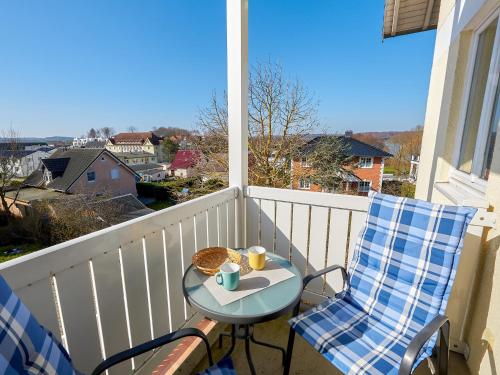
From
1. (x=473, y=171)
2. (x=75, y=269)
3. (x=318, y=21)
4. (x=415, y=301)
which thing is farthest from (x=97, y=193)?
(x=318, y=21)

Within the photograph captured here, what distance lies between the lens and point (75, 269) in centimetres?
101

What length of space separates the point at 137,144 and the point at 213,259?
1471 mm

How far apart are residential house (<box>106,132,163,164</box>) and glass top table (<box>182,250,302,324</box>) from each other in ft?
4.98

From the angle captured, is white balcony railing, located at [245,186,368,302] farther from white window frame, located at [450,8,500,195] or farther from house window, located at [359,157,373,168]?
house window, located at [359,157,373,168]

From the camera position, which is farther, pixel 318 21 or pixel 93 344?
pixel 318 21

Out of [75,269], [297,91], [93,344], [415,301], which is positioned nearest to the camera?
[75,269]

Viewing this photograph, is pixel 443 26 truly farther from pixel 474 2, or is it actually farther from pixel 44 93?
pixel 44 93

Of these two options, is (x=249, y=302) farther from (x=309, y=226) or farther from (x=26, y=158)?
(x=26, y=158)

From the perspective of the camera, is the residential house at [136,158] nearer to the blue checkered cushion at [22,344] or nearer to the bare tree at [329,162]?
the blue checkered cushion at [22,344]

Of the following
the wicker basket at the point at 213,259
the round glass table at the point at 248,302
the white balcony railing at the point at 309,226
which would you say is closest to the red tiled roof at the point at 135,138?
the white balcony railing at the point at 309,226

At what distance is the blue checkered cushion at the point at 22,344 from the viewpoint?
0.62 metres

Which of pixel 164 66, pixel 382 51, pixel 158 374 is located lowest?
pixel 158 374

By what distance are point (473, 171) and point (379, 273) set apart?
35.4 inches

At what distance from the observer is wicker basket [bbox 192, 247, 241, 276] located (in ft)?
4.45
